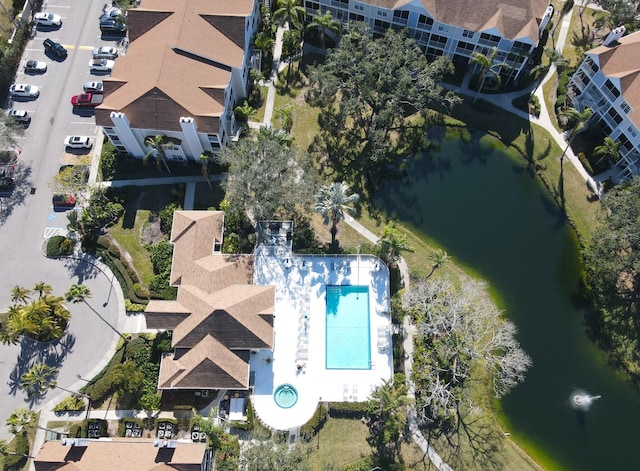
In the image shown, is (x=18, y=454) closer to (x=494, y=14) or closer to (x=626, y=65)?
(x=494, y=14)

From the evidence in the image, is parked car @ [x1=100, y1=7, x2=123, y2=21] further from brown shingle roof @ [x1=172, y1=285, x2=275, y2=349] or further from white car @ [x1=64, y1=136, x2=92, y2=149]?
brown shingle roof @ [x1=172, y1=285, x2=275, y2=349]

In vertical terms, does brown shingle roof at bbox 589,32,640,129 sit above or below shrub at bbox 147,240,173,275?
above

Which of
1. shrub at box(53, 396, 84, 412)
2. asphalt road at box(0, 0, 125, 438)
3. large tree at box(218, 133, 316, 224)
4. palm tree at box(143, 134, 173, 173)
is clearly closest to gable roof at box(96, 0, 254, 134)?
palm tree at box(143, 134, 173, 173)

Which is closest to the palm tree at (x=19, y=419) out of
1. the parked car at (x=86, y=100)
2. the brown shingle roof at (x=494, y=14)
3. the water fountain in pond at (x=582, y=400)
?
the parked car at (x=86, y=100)

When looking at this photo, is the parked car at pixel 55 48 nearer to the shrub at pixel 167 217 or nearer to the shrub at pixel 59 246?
the shrub at pixel 59 246

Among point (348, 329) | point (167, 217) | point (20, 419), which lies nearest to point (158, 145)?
point (167, 217)

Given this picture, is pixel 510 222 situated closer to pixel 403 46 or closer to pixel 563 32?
pixel 403 46

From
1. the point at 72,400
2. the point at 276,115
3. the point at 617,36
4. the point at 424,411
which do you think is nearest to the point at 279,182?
the point at 276,115
